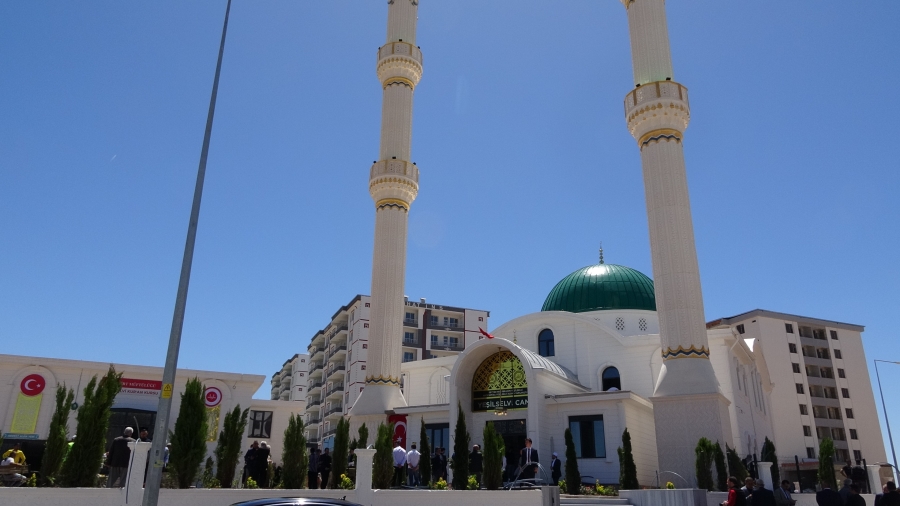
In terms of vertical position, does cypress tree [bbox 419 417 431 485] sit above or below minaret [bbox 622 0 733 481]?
below

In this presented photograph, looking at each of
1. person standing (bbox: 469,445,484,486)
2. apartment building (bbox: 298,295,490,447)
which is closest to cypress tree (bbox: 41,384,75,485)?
person standing (bbox: 469,445,484,486)

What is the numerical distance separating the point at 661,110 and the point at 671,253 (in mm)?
5047

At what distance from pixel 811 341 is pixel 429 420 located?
43.5 meters

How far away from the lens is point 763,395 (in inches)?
1432

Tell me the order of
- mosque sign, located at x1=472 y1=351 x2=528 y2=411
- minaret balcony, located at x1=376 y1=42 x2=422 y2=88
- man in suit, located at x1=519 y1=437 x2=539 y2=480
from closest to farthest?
man in suit, located at x1=519 y1=437 x2=539 y2=480 < mosque sign, located at x1=472 y1=351 x2=528 y2=411 < minaret balcony, located at x1=376 y1=42 x2=422 y2=88

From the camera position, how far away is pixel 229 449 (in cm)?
1376

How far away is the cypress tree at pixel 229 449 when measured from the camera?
13.7 meters

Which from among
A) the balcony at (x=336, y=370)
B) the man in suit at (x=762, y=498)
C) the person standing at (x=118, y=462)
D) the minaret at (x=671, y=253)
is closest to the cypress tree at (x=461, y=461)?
the minaret at (x=671, y=253)

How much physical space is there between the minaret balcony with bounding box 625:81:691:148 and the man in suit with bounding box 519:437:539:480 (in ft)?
36.5

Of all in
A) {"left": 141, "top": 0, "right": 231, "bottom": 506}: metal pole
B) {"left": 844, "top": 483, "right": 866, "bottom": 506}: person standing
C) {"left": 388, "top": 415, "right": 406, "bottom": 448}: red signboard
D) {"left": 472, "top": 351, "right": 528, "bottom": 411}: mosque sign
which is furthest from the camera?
{"left": 388, "top": 415, "right": 406, "bottom": 448}: red signboard

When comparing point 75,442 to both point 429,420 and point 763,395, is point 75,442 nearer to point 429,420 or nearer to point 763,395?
point 429,420

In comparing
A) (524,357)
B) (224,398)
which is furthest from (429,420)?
(224,398)

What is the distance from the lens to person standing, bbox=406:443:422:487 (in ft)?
61.6

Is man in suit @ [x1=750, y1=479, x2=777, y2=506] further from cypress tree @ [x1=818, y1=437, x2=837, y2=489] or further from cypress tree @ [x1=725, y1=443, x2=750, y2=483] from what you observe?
cypress tree @ [x1=818, y1=437, x2=837, y2=489]
